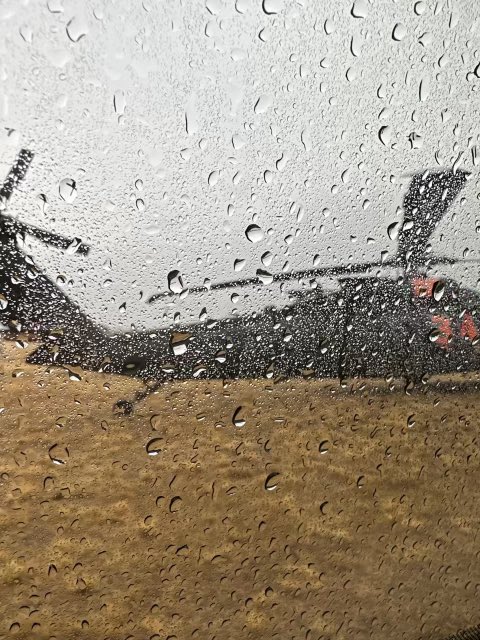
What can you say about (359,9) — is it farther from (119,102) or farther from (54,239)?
(54,239)

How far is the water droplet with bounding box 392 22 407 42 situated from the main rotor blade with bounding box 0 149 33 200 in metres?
0.55

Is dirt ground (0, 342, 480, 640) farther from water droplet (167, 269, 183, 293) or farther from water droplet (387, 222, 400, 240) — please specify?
water droplet (387, 222, 400, 240)

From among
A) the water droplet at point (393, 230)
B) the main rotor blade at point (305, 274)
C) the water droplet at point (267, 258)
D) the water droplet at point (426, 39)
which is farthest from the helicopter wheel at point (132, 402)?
the water droplet at point (426, 39)

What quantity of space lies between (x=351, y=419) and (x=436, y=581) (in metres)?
0.38

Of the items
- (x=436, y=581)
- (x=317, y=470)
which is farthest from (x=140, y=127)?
(x=436, y=581)

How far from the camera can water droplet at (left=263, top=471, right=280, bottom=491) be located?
2.42ft

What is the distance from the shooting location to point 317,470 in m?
0.77

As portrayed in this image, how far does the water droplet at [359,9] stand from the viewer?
698 millimetres

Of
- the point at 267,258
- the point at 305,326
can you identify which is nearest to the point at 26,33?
the point at 267,258

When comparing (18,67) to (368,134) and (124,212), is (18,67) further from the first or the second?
(368,134)

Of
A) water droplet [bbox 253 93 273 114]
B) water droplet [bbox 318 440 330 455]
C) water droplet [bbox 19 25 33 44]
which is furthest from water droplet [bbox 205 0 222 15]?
water droplet [bbox 318 440 330 455]

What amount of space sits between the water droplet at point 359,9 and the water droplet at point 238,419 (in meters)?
0.58

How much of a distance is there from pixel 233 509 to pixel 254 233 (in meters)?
0.40

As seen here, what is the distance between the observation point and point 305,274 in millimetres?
725
